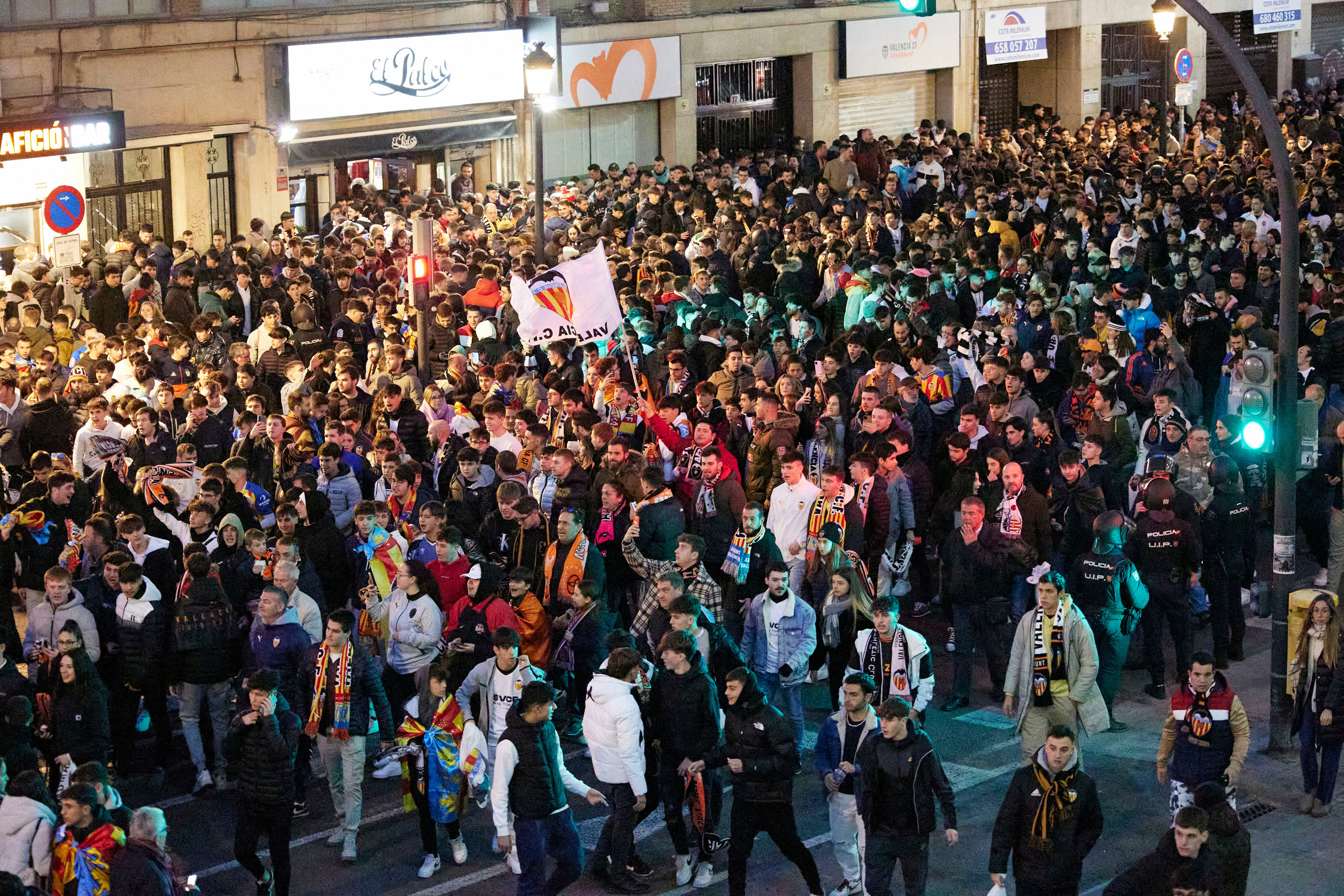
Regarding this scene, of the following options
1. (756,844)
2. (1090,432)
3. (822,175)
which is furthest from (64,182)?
(756,844)

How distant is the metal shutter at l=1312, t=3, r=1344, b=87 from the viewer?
52688 millimetres

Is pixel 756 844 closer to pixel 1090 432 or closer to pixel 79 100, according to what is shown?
pixel 1090 432

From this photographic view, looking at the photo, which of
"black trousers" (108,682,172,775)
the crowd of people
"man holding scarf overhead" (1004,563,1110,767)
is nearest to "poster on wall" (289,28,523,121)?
the crowd of people

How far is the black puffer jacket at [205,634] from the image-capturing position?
12016 millimetres

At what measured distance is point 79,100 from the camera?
2669cm

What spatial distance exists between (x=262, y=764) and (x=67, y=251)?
45.2 feet

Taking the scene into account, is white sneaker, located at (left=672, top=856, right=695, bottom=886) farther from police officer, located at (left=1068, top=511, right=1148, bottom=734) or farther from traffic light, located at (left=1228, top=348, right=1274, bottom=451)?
traffic light, located at (left=1228, top=348, right=1274, bottom=451)

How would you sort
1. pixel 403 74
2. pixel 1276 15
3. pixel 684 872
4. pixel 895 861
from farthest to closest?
pixel 1276 15
pixel 403 74
pixel 684 872
pixel 895 861

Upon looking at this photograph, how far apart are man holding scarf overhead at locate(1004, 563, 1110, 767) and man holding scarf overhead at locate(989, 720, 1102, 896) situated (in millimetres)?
2017

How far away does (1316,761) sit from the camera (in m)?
11.7

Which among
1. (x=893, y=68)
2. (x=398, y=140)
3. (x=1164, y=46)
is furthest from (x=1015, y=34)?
(x=398, y=140)

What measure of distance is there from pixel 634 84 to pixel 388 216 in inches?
418

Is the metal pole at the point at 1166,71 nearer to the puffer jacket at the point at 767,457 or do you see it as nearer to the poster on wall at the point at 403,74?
the poster on wall at the point at 403,74

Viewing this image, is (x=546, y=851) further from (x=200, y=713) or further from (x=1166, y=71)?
(x=1166, y=71)
